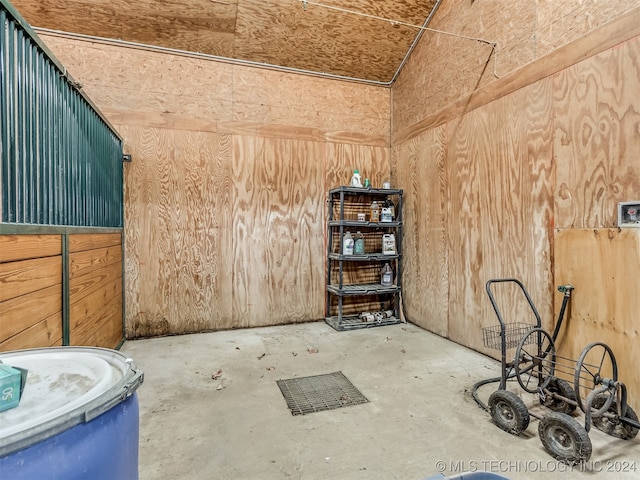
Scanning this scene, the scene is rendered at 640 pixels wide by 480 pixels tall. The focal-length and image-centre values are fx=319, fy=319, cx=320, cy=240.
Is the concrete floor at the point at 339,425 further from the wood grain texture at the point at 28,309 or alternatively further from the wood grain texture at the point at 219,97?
the wood grain texture at the point at 219,97

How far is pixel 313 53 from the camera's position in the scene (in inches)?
137

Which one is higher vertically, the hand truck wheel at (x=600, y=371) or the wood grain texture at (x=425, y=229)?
the wood grain texture at (x=425, y=229)

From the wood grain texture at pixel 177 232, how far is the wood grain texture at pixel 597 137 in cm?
291

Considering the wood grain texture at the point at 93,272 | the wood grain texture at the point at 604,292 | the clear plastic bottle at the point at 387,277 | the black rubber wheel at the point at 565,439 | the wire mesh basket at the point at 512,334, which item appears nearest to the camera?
the black rubber wheel at the point at 565,439

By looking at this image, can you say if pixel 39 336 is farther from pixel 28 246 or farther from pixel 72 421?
pixel 72 421

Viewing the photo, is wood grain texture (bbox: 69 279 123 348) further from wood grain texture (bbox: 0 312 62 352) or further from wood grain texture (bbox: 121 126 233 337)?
wood grain texture (bbox: 121 126 233 337)

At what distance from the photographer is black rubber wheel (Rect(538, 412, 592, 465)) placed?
137 centimetres

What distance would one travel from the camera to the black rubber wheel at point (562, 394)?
177cm

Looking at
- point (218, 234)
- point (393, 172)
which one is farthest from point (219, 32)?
point (393, 172)

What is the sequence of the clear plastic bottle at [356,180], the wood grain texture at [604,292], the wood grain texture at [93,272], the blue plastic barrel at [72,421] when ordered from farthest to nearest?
the clear plastic bottle at [356,180], the wood grain texture at [93,272], the wood grain texture at [604,292], the blue plastic barrel at [72,421]

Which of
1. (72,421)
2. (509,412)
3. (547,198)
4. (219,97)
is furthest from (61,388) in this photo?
(219,97)

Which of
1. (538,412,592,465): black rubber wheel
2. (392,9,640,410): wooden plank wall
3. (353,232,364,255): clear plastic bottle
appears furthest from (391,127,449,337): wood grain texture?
(538,412,592,465): black rubber wheel

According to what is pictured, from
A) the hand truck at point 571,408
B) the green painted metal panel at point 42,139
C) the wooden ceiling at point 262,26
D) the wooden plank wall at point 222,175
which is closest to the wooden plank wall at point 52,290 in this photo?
the green painted metal panel at point 42,139

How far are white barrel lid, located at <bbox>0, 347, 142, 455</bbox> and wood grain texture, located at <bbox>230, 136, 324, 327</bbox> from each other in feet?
8.56
